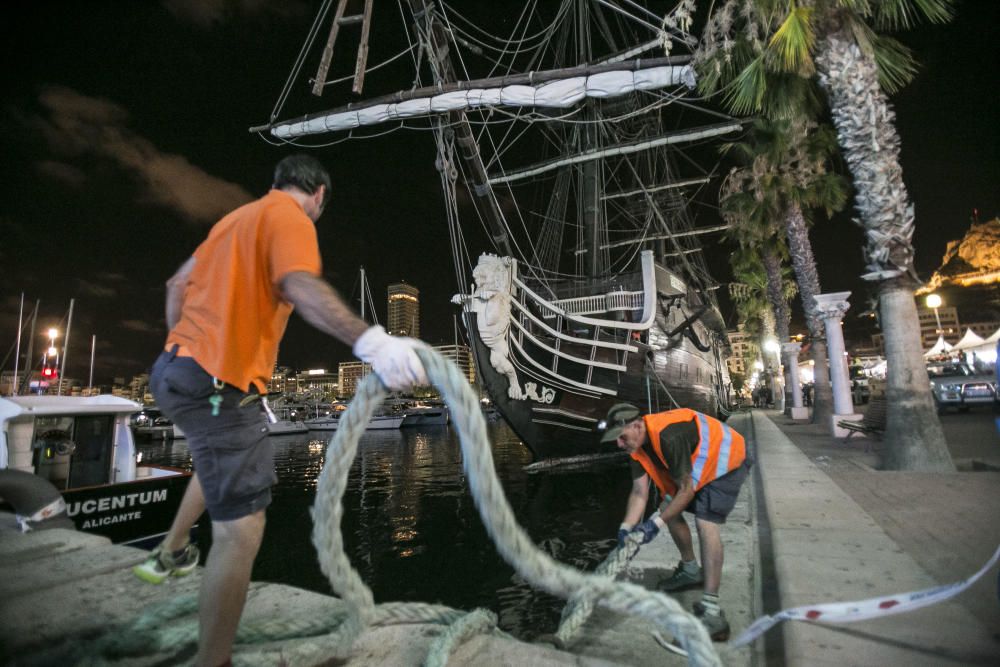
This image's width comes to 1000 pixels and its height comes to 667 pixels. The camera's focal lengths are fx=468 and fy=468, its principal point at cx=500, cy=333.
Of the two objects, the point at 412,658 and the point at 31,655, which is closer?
the point at 31,655

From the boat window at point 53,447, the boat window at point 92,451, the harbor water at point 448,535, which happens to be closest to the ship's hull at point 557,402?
the harbor water at point 448,535

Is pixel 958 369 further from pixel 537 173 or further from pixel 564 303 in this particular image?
pixel 537 173

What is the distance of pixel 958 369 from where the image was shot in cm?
2214

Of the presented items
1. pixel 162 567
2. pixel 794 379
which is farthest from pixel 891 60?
pixel 794 379

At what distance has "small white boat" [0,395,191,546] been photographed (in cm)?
655

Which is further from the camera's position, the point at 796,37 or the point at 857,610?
the point at 796,37

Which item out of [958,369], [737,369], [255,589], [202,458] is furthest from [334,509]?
[737,369]

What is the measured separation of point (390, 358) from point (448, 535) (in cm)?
704

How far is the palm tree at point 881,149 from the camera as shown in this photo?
7250 millimetres

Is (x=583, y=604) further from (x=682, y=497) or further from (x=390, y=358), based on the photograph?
(x=390, y=358)

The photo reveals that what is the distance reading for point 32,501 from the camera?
3.57m

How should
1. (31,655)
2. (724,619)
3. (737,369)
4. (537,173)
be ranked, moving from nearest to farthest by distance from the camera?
(31,655)
(724,619)
(537,173)
(737,369)

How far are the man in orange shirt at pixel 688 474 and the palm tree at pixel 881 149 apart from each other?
232 inches

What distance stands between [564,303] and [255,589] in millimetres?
15232
